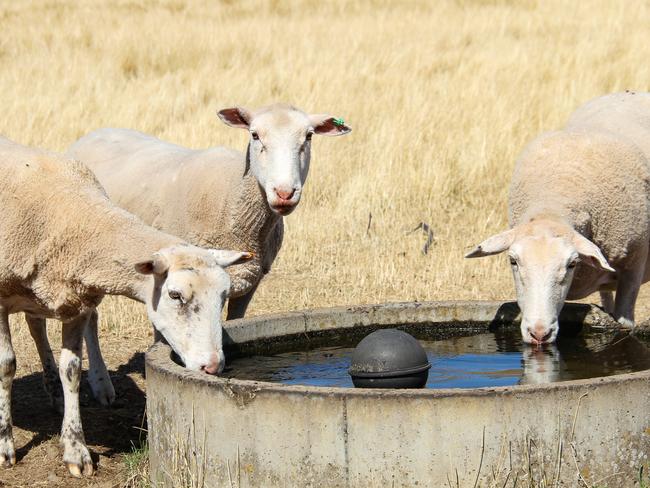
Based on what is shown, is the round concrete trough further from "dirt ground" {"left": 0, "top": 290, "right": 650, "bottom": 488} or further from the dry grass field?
the dry grass field

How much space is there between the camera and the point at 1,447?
5.47 meters

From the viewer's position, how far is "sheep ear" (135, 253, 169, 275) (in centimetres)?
A: 472

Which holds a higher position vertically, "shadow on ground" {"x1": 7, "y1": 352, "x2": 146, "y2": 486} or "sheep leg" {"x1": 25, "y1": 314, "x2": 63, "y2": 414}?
"sheep leg" {"x1": 25, "y1": 314, "x2": 63, "y2": 414}

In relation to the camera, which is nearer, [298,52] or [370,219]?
[370,219]

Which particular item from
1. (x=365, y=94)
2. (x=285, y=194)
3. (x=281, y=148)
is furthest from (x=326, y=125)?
(x=365, y=94)

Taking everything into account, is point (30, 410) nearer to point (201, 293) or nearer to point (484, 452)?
point (201, 293)

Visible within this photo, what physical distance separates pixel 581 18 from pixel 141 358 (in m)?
15.1

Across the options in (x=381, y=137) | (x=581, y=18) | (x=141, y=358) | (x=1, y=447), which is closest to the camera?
(x=1, y=447)

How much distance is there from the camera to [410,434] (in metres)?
Answer: 3.95

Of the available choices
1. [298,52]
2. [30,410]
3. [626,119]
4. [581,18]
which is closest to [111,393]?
[30,410]

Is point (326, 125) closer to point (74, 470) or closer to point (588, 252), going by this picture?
point (588, 252)

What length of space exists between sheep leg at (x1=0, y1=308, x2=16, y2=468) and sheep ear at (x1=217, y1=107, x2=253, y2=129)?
5.78ft

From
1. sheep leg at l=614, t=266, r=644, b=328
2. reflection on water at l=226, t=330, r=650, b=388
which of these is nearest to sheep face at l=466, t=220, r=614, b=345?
reflection on water at l=226, t=330, r=650, b=388

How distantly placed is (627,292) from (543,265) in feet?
4.52
